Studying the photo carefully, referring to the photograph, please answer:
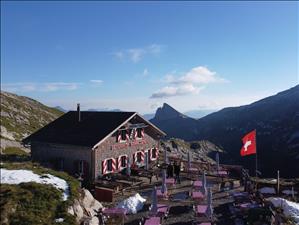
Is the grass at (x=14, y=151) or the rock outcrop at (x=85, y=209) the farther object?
the grass at (x=14, y=151)

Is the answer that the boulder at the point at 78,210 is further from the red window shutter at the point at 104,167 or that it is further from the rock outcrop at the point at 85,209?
the red window shutter at the point at 104,167

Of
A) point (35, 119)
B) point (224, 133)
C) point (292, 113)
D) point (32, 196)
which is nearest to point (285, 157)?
point (292, 113)

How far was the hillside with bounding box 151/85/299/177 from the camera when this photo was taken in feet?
333

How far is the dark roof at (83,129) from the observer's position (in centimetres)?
2928

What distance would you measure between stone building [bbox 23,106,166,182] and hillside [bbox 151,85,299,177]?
61575 mm

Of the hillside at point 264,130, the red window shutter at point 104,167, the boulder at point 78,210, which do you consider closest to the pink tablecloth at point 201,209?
the boulder at point 78,210

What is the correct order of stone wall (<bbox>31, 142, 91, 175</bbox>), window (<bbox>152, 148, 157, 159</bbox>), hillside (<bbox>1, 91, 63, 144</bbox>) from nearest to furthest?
stone wall (<bbox>31, 142, 91, 175</bbox>)
window (<bbox>152, 148, 157, 159</bbox>)
hillside (<bbox>1, 91, 63, 144</bbox>)

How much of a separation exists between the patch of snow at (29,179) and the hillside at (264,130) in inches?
2918

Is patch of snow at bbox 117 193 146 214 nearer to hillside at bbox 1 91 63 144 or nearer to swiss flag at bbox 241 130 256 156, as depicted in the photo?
swiss flag at bbox 241 130 256 156

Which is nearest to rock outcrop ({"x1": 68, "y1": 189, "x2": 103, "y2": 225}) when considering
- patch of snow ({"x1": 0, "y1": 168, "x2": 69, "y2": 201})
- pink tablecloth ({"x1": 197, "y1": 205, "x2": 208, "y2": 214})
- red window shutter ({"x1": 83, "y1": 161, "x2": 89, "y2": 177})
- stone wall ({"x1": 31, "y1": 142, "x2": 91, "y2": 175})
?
patch of snow ({"x1": 0, "y1": 168, "x2": 69, "y2": 201})

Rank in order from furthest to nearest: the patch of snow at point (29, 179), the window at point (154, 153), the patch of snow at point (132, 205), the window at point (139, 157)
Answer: the window at point (154, 153) → the window at point (139, 157) → the patch of snow at point (132, 205) → the patch of snow at point (29, 179)

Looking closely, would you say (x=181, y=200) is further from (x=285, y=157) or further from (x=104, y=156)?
(x=285, y=157)

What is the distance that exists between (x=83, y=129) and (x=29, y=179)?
1126 cm

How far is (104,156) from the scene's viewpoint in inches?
1156
